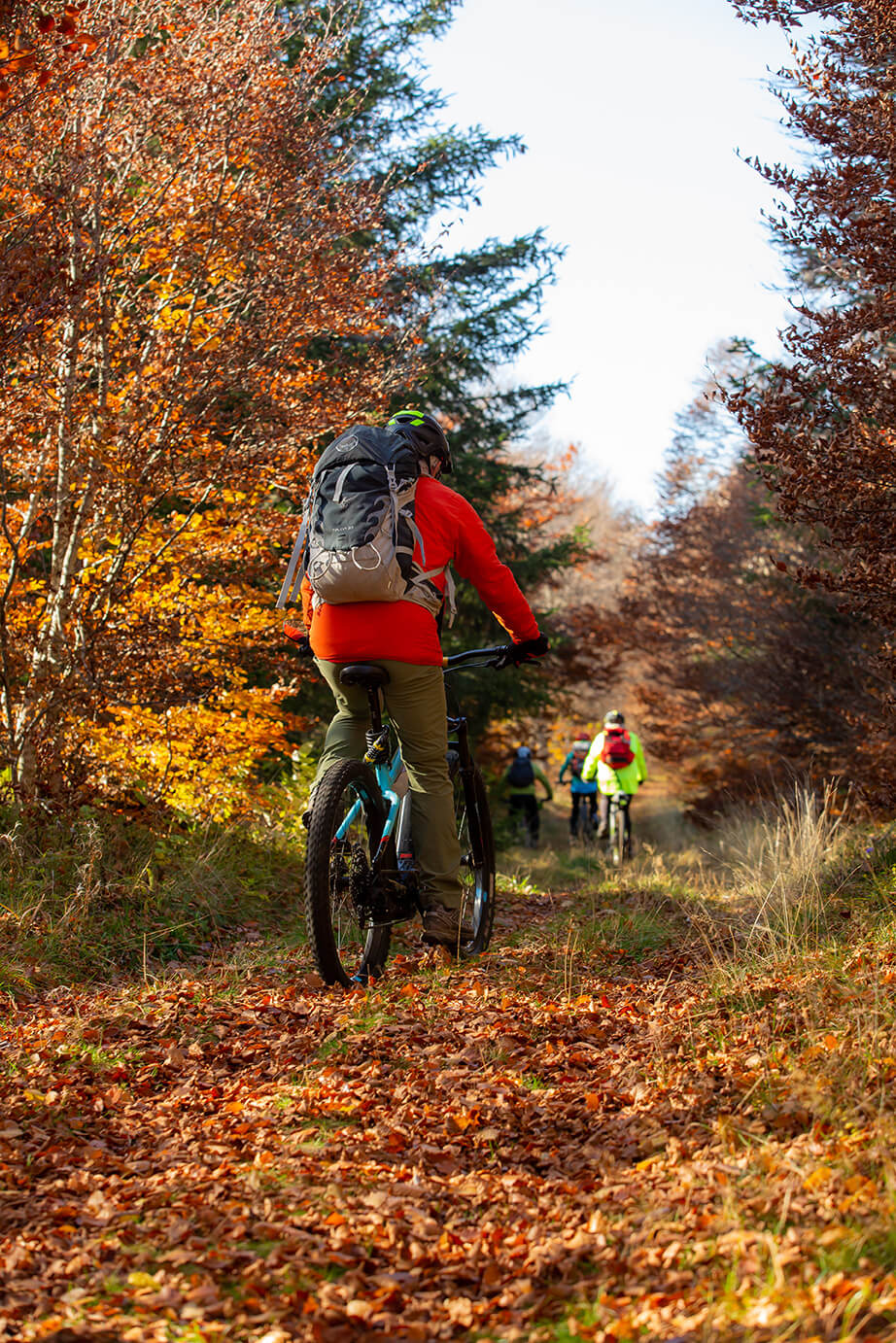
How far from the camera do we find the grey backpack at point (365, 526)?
14.7ft

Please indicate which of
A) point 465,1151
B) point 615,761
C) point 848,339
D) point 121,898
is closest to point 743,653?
point 615,761

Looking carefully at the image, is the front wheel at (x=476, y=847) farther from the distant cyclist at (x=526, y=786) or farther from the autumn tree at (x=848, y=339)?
the distant cyclist at (x=526, y=786)

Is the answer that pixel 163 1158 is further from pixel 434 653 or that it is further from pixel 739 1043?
pixel 434 653

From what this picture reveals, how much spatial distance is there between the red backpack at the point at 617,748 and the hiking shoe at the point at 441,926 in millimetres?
7252

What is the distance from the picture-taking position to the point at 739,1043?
12.3 ft

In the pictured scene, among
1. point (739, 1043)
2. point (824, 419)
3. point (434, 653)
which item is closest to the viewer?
point (739, 1043)

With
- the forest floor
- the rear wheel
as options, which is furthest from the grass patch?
the rear wheel

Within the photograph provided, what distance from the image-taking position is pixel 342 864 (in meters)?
4.62

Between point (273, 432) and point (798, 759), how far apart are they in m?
9.88

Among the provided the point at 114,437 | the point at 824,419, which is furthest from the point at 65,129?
the point at 824,419

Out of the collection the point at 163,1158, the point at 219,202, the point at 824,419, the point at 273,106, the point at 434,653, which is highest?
the point at 273,106

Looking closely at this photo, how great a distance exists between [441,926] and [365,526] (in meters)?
1.72

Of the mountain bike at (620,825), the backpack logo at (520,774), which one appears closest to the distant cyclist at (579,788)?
the backpack logo at (520,774)

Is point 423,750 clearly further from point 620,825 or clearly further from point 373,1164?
point 620,825
